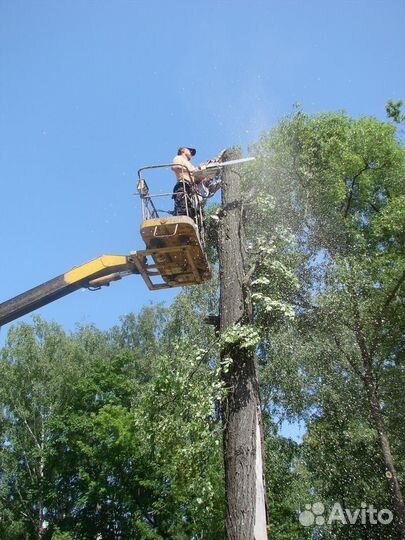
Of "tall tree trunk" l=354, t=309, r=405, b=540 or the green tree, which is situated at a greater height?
the green tree

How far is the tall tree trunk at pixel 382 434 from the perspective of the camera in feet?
29.5

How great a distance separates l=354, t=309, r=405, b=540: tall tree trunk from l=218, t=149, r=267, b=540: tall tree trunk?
4.81 m

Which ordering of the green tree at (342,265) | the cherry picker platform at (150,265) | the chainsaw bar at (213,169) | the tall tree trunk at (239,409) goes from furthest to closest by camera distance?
the green tree at (342,265), the chainsaw bar at (213,169), the cherry picker platform at (150,265), the tall tree trunk at (239,409)

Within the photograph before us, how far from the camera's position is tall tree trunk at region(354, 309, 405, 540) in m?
8.98

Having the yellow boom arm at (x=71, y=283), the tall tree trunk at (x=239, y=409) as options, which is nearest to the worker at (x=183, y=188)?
the tall tree trunk at (x=239, y=409)

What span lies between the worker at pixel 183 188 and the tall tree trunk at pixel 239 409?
50cm

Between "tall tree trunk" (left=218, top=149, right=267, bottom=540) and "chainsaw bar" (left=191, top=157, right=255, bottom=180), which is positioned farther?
"chainsaw bar" (left=191, top=157, right=255, bottom=180)

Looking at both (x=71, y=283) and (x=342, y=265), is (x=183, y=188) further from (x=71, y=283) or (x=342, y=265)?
(x=342, y=265)

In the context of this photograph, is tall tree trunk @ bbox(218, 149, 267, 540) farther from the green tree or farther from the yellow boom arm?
the green tree

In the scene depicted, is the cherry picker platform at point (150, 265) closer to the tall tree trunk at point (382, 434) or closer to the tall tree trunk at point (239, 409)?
the tall tree trunk at point (239, 409)

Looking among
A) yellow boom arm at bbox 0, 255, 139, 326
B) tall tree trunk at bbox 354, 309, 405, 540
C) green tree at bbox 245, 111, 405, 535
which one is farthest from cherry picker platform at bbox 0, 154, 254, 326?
tall tree trunk at bbox 354, 309, 405, 540

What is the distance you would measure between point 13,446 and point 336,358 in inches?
567

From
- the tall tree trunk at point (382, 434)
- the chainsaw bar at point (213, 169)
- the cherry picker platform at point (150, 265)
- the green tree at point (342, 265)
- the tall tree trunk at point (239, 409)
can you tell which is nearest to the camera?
the tall tree trunk at point (239, 409)

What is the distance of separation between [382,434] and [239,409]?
232 inches
